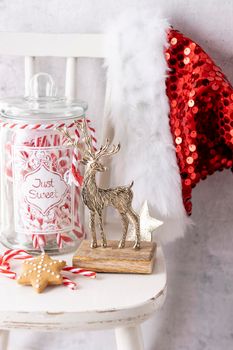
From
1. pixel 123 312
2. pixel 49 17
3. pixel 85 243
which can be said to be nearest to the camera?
pixel 123 312

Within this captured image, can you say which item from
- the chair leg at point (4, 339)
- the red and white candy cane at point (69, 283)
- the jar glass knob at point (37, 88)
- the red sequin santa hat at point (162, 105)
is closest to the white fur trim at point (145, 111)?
the red sequin santa hat at point (162, 105)

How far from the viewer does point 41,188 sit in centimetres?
93

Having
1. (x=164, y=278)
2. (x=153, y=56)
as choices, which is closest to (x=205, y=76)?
(x=153, y=56)

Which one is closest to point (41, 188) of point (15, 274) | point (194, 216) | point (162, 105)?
point (15, 274)

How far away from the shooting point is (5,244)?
3.25ft

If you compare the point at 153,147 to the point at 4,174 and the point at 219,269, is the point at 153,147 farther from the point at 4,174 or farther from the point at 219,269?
the point at 219,269

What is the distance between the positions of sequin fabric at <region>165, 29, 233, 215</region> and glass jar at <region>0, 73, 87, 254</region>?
0.15 meters

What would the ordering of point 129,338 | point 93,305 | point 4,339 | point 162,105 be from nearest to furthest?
point 93,305 < point 129,338 < point 162,105 < point 4,339

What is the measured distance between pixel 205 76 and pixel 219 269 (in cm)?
41

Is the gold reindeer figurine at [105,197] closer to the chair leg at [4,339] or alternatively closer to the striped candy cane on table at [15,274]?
the striped candy cane on table at [15,274]

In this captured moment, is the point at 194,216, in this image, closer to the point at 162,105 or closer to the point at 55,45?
the point at 162,105

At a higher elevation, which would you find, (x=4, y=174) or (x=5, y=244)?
(x=4, y=174)

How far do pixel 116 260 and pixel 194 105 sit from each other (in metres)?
0.27

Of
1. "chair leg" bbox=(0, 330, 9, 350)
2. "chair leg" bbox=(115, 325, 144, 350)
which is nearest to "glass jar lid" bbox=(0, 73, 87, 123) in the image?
"chair leg" bbox=(115, 325, 144, 350)
